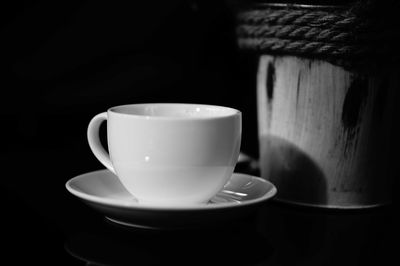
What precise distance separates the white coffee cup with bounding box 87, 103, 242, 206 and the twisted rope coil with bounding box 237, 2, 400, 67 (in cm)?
12

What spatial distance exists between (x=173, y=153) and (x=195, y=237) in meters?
0.09

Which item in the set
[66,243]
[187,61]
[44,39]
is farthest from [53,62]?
[66,243]

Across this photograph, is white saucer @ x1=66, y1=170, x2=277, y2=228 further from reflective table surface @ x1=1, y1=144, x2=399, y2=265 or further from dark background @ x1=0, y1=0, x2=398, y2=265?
dark background @ x1=0, y1=0, x2=398, y2=265

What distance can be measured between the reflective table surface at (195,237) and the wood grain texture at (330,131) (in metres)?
0.03

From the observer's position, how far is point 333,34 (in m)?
0.66

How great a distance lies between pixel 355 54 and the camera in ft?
2.19

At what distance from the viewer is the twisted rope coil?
657 millimetres

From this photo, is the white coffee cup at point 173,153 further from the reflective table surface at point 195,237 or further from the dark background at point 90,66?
the dark background at point 90,66

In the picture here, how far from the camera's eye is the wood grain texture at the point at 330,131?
2.28 feet

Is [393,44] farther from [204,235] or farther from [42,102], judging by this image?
[42,102]

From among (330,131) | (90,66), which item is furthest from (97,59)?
(330,131)

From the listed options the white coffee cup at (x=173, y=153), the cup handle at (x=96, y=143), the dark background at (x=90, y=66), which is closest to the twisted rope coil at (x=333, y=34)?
the white coffee cup at (x=173, y=153)

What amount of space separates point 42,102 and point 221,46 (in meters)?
0.31

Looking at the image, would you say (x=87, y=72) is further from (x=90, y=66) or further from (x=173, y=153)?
(x=173, y=153)
